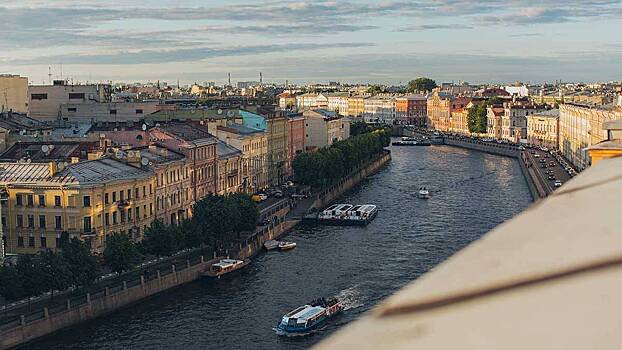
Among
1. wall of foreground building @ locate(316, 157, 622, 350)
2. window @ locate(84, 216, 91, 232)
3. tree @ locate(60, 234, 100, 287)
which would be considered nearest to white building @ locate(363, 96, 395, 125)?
window @ locate(84, 216, 91, 232)

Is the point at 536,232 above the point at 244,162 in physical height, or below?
above

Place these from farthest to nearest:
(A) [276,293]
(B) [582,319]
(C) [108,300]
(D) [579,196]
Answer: (A) [276,293] < (C) [108,300] < (D) [579,196] < (B) [582,319]

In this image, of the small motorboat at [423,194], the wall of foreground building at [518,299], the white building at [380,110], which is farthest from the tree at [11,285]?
the white building at [380,110]

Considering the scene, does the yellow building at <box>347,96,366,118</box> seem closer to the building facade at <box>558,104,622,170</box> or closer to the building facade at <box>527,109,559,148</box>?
the building facade at <box>527,109,559,148</box>

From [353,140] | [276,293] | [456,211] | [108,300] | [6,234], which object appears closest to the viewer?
[108,300]

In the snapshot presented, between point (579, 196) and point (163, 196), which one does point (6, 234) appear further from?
point (579, 196)

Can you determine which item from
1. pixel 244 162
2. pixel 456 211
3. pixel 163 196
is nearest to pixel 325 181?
pixel 244 162

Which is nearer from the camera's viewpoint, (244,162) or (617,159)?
(617,159)
